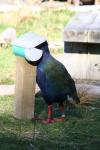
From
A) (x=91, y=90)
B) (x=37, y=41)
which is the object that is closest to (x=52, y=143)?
(x=37, y=41)

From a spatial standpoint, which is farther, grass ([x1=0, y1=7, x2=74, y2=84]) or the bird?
grass ([x1=0, y1=7, x2=74, y2=84])

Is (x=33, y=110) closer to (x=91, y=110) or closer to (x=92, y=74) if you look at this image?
(x=91, y=110)

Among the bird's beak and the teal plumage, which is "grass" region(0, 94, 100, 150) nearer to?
the teal plumage

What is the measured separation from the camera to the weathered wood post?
5311 mm

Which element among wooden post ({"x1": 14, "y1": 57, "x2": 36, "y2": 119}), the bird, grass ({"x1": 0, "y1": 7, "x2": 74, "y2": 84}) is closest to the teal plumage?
the bird

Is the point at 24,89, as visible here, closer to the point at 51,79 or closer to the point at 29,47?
the point at 51,79

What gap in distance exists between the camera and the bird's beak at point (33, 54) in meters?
5.28

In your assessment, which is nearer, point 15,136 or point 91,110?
point 15,136

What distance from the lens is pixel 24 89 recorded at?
18.2 feet

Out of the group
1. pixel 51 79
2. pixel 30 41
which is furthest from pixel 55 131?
pixel 30 41

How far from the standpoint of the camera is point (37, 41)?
17.5 feet

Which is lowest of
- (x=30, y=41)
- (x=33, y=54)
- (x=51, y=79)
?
(x=51, y=79)

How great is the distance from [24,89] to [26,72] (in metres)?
0.17

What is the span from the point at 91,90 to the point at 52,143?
1857mm
